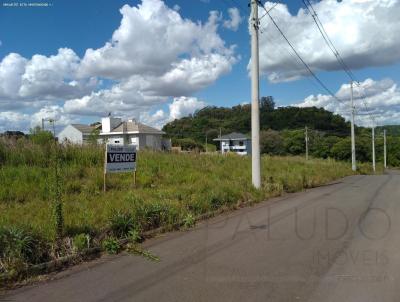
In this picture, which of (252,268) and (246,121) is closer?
(252,268)

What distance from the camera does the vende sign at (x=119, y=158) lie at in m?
13.0

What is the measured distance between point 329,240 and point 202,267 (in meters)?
3.16

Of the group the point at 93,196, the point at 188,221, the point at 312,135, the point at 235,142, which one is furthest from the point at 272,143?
the point at 188,221

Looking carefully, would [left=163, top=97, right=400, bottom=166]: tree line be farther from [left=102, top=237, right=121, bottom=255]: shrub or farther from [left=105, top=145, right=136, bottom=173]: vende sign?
[left=102, top=237, right=121, bottom=255]: shrub

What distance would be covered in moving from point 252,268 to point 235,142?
108 m

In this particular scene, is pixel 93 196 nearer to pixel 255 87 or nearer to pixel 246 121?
pixel 255 87

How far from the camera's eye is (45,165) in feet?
49.1

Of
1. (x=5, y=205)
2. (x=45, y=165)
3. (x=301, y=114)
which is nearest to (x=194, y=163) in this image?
(x=45, y=165)

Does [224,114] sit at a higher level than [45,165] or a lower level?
higher

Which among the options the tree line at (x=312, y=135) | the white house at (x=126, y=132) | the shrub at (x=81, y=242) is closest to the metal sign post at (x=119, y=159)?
the shrub at (x=81, y=242)

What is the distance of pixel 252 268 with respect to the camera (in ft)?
21.7

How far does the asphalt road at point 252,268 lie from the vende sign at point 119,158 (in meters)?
3.94

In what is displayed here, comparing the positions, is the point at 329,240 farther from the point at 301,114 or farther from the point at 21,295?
the point at 301,114

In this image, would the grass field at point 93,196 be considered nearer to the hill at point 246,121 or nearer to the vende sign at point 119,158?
the vende sign at point 119,158
